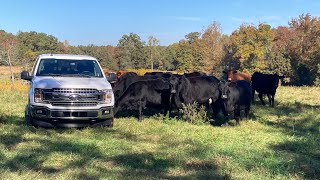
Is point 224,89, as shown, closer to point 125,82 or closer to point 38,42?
point 125,82

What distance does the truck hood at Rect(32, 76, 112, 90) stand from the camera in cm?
921

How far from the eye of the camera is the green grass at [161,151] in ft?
20.0

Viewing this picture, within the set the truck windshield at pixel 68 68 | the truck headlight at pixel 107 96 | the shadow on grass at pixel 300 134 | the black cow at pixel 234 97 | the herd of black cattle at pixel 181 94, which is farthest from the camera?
the herd of black cattle at pixel 181 94

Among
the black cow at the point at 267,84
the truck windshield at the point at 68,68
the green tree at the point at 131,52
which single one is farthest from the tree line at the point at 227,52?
the truck windshield at the point at 68,68

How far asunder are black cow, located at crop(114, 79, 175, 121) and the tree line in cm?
3122

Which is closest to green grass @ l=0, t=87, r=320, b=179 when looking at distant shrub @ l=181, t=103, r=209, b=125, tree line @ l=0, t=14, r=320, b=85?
distant shrub @ l=181, t=103, r=209, b=125

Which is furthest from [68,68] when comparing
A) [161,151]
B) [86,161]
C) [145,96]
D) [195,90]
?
[195,90]

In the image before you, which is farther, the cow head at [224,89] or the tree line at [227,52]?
the tree line at [227,52]

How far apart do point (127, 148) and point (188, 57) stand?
65.7m

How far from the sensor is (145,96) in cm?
1230

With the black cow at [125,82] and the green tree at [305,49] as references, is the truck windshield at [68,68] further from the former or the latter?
the green tree at [305,49]

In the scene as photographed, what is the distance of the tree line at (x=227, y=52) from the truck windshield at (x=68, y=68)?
31.8m

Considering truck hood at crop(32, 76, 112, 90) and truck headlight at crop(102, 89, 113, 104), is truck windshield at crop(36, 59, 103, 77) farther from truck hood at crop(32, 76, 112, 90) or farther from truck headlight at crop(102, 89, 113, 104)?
truck headlight at crop(102, 89, 113, 104)

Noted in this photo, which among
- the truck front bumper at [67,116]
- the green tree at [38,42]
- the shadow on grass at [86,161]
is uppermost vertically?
the green tree at [38,42]
